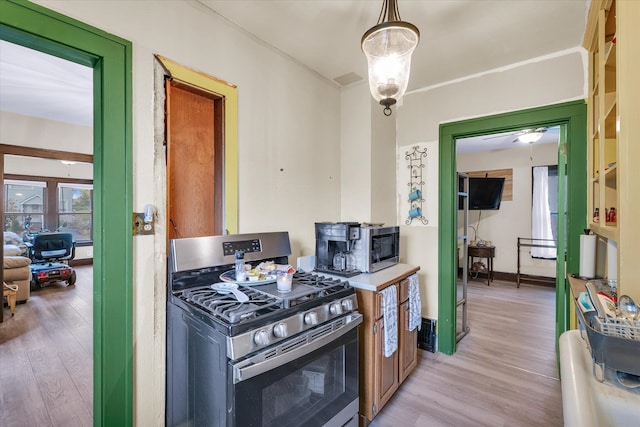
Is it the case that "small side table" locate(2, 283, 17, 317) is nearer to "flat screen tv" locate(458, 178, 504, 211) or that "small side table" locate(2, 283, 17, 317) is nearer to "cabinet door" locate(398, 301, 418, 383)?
"cabinet door" locate(398, 301, 418, 383)

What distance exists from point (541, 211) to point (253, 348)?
5891mm

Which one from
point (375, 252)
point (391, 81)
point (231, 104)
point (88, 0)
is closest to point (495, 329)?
point (375, 252)

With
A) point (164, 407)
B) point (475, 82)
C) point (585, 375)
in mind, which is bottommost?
point (164, 407)

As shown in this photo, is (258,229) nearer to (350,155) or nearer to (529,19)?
(350,155)

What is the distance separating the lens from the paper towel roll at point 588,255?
73.6 inches

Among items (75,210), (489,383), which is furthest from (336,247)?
(75,210)

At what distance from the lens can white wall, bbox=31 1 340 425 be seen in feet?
4.67

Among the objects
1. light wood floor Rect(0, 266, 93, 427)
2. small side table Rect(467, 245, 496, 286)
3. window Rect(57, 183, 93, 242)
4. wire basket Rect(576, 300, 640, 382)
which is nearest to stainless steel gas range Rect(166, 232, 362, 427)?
wire basket Rect(576, 300, 640, 382)

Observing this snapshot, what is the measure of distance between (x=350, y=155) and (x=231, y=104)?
1.24m

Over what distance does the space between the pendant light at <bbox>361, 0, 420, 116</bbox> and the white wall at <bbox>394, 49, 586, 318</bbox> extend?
1551 millimetres

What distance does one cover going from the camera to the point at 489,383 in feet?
7.34

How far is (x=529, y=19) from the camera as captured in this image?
1815 millimetres

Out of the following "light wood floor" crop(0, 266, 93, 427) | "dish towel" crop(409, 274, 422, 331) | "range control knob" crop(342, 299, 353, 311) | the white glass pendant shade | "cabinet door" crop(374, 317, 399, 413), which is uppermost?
the white glass pendant shade

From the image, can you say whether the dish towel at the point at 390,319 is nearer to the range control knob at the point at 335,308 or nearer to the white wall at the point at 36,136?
the range control knob at the point at 335,308
